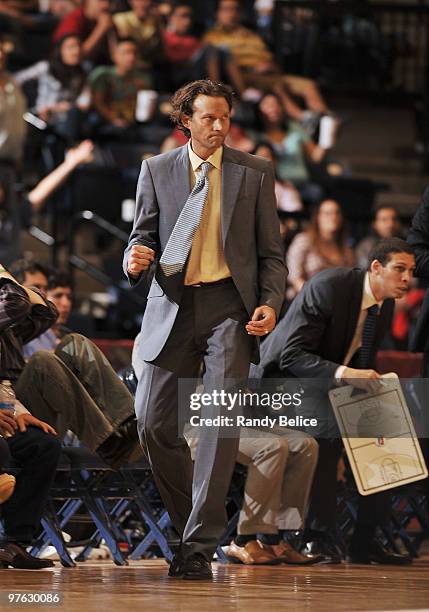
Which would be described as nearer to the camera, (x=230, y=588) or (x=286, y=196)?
(x=230, y=588)

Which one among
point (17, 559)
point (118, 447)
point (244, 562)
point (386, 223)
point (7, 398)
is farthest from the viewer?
point (386, 223)

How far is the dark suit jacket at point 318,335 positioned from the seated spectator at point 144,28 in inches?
243

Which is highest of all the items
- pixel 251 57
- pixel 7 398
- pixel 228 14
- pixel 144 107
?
pixel 7 398

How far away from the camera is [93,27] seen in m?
11.7

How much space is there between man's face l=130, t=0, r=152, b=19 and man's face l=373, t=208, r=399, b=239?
310 cm

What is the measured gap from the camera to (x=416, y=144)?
14109mm

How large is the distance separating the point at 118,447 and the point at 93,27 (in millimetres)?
6595

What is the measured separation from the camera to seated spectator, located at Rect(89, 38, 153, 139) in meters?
11.1

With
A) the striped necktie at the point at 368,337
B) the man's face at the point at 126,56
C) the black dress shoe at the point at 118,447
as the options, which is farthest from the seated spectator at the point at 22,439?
the man's face at the point at 126,56

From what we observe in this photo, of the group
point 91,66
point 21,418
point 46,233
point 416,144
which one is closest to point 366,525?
point 21,418

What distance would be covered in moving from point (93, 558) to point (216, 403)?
1923 mm

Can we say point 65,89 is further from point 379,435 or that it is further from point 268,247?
point 268,247

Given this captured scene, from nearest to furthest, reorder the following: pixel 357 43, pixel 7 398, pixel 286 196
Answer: pixel 7 398 → pixel 286 196 → pixel 357 43

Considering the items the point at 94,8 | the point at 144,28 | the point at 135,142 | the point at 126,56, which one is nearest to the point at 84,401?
the point at 135,142
